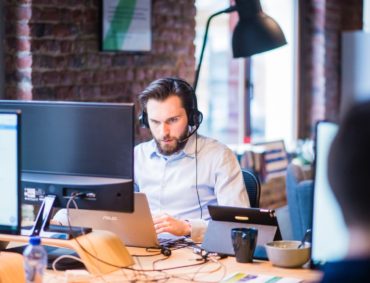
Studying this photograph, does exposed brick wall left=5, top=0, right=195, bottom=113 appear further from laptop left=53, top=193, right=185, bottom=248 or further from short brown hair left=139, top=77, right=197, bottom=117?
laptop left=53, top=193, right=185, bottom=248

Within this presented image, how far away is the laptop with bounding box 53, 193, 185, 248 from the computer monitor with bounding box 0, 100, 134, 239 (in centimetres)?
16

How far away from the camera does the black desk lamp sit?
3.99 meters

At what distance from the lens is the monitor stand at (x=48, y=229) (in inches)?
101

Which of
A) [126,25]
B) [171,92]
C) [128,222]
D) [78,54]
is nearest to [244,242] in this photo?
[128,222]

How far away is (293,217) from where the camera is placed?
4.41 metres

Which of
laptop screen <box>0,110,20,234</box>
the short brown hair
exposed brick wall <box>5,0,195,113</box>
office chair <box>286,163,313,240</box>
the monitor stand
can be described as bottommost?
office chair <box>286,163,313,240</box>

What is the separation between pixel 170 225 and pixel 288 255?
505 mm

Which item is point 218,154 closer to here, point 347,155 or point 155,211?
point 155,211

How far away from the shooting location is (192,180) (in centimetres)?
325

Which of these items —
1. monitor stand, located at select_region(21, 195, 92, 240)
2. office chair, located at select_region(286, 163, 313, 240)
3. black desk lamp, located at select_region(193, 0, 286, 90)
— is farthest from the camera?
office chair, located at select_region(286, 163, 313, 240)

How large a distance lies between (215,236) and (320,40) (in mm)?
4015

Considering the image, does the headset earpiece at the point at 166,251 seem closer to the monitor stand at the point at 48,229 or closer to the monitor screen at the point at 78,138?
the monitor stand at the point at 48,229

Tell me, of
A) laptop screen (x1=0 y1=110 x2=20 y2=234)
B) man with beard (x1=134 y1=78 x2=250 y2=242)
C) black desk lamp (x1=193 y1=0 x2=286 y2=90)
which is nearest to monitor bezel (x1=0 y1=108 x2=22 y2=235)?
laptop screen (x1=0 y1=110 x2=20 y2=234)

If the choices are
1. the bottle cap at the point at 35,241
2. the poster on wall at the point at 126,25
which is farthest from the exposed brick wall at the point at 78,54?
the bottle cap at the point at 35,241
